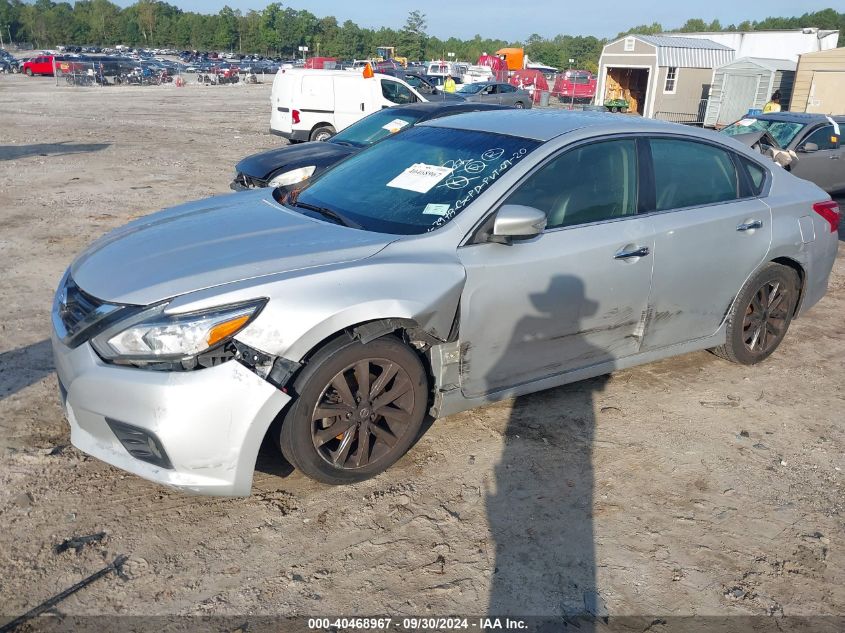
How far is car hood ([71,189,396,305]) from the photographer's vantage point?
3082 mm

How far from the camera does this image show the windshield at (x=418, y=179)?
→ 145 inches

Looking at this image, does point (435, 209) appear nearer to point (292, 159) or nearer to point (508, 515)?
point (508, 515)

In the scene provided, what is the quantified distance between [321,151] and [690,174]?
18.7ft

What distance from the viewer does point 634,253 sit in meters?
4.00

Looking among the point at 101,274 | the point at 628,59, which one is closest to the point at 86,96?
the point at 628,59

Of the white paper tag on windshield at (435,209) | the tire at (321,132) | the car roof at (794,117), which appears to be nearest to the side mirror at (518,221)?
the white paper tag on windshield at (435,209)

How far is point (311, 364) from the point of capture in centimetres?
308

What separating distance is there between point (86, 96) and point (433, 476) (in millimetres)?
34061

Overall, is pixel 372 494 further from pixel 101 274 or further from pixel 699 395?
pixel 699 395

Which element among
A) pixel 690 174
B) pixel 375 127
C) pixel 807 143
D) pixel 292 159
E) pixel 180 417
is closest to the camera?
pixel 180 417

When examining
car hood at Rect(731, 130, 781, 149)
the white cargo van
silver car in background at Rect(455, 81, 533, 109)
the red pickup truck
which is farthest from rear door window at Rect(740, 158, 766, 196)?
the red pickup truck

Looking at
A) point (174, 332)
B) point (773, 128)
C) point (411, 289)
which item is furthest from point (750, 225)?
point (773, 128)

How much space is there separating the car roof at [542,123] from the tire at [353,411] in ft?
5.14

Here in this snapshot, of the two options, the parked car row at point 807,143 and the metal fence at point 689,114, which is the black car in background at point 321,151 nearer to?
the parked car row at point 807,143
